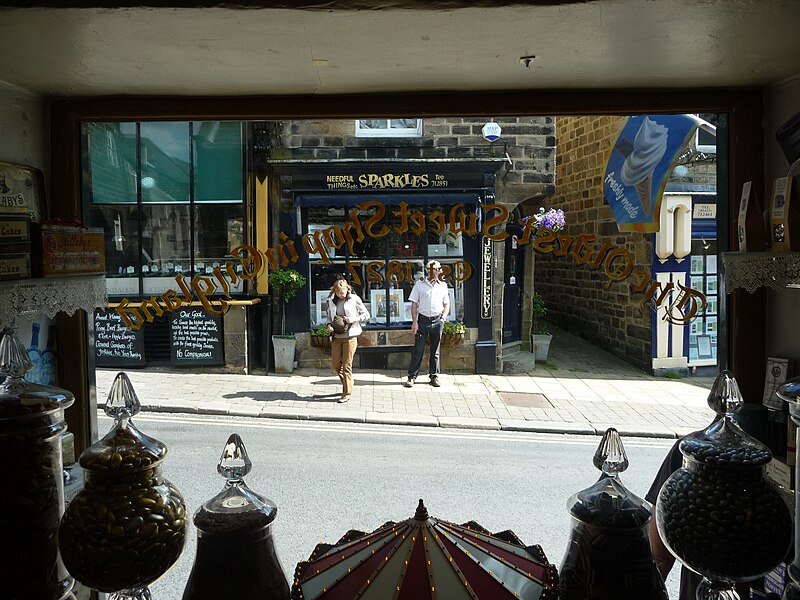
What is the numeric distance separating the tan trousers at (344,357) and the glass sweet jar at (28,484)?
6.99m

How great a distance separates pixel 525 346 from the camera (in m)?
11.9

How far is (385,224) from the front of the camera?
33.2ft

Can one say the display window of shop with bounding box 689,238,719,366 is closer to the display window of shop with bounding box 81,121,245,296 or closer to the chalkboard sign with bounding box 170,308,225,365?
the display window of shop with bounding box 81,121,245,296

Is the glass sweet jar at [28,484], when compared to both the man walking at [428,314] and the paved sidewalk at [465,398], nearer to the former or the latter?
the paved sidewalk at [465,398]

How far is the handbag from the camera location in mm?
8367

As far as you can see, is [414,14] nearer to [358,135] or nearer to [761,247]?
[761,247]

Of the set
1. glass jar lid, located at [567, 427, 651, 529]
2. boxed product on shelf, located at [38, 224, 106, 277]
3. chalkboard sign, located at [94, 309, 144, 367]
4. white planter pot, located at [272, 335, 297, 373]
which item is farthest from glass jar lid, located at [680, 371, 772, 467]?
chalkboard sign, located at [94, 309, 144, 367]

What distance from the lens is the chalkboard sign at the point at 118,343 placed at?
10031mm

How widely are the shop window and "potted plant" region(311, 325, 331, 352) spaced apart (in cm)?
318

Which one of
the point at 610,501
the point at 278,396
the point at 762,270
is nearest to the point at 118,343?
the point at 278,396

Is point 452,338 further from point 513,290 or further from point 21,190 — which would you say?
point 21,190

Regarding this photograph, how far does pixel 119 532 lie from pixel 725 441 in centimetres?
136

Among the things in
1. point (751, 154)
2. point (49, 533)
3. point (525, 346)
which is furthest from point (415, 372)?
point (49, 533)

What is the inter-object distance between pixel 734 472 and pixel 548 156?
9.67 metres
